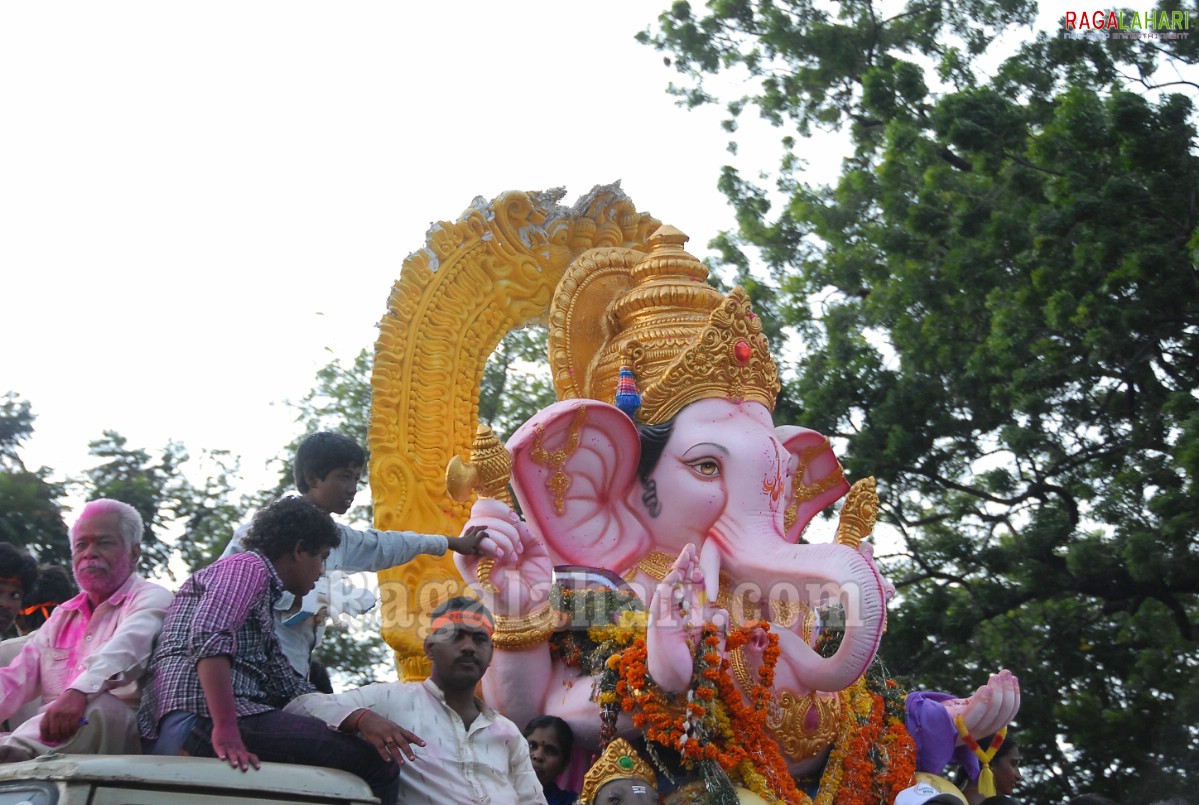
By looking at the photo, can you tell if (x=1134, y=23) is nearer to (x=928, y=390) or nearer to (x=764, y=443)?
(x=928, y=390)

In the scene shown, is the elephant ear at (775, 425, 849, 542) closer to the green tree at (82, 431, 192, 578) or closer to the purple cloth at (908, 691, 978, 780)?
the purple cloth at (908, 691, 978, 780)

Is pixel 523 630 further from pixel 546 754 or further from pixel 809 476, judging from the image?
pixel 809 476

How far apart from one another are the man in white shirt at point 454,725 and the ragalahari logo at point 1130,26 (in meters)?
8.37


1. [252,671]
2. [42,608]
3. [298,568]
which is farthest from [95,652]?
[42,608]

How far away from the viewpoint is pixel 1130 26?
11.1 meters

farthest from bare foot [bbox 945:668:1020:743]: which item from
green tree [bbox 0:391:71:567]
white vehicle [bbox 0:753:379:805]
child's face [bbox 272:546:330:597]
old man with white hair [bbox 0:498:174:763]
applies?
green tree [bbox 0:391:71:567]

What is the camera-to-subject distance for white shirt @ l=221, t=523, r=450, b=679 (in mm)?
5055

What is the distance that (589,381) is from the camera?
725 centimetres

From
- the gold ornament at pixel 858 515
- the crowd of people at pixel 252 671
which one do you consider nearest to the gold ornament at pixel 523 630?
the crowd of people at pixel 252 671

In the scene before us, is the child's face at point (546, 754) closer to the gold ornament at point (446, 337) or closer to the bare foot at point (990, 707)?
the gold ornament at point (446, 337)

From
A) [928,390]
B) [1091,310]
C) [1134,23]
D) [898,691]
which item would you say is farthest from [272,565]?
[1134,23]

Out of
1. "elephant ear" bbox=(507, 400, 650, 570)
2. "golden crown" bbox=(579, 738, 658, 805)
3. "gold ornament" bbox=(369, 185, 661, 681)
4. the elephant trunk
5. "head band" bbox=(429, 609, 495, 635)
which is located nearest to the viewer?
"head band" bbox=(429, 609, 495, 635)

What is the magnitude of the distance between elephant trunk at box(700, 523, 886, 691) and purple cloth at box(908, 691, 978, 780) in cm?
69

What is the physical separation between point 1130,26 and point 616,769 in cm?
803
